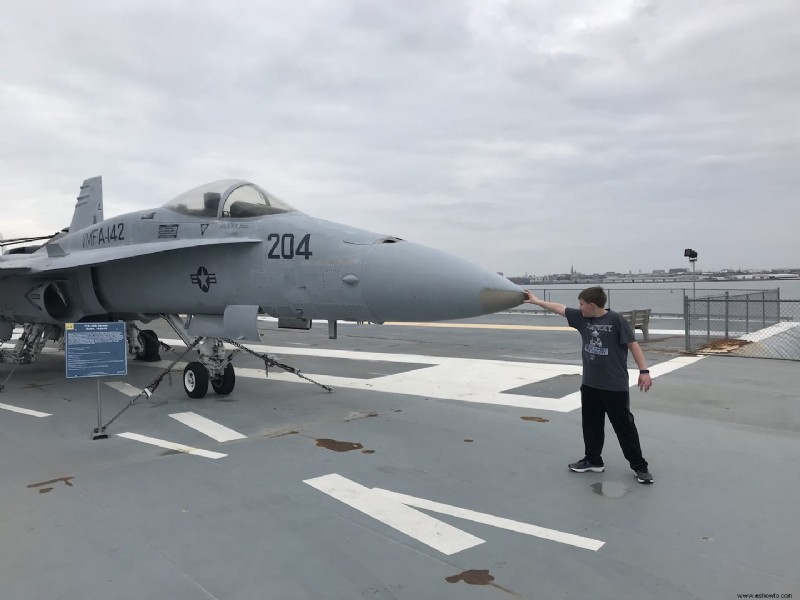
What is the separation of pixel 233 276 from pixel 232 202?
3.58ft

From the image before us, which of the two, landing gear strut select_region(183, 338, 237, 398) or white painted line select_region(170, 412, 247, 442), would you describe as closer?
white painted line select_region(170, 412, 247, 442)

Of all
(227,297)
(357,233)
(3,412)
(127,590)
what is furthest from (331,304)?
(3,412)

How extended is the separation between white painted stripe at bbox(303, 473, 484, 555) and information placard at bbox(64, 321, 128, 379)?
302 centimetres

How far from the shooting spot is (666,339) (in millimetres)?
15016

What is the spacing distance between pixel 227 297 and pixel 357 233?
2104mm

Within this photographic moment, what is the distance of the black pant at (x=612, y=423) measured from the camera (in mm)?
4430

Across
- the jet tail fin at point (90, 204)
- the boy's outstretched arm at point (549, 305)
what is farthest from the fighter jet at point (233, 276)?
the jet tail fin at point (90, 204)

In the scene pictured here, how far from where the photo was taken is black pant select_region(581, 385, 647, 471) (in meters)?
4.43

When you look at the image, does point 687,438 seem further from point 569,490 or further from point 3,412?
point 3,412

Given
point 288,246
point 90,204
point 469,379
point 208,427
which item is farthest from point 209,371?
point 90,204

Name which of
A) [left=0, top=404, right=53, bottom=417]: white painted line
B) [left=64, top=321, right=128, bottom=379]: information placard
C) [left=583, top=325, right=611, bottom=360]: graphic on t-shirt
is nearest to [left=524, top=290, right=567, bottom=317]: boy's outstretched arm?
[left=583, top=325, right=611, bottom=360]: graphic on t-shirt

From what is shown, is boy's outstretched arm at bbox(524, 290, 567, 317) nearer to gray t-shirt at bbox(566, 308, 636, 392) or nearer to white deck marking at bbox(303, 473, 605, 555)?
gray t-shirt at bbox(566, 308, 636, 392)

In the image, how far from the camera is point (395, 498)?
4.06 m

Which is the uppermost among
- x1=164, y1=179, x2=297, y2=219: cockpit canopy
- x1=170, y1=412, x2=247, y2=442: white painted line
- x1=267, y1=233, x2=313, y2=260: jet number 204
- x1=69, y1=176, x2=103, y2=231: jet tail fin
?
x1=69, y1=176, x2=103, y2=231: jet tail fin
